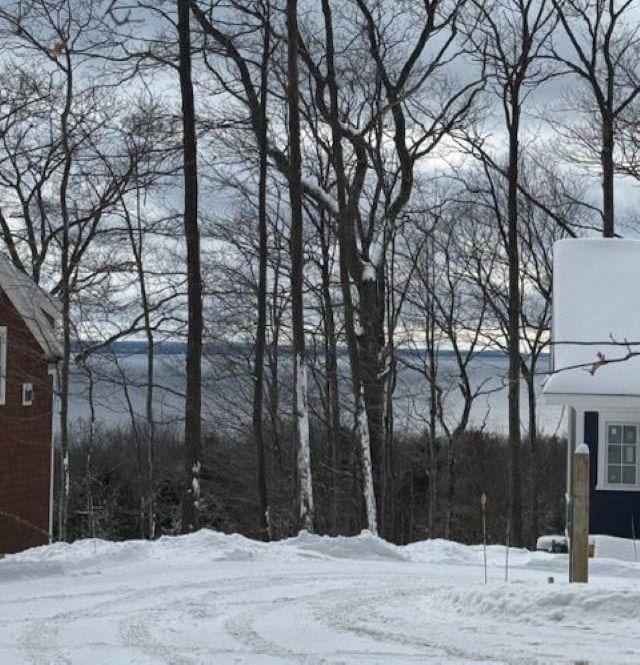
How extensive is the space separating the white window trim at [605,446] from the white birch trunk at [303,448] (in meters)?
5.37

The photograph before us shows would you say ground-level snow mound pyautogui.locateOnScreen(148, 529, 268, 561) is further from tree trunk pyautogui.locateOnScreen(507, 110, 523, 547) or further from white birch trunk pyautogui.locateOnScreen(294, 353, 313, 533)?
tree trunk pyautogui.locateOnScreen(507, 110, 523, 547)

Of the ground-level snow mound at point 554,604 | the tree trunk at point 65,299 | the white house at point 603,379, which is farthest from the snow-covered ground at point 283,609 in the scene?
the tree trunk at point 65,299

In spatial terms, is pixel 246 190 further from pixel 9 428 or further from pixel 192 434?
pixel 192 434

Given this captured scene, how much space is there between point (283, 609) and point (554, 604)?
255 centimetres

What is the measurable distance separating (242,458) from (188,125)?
2679 cm

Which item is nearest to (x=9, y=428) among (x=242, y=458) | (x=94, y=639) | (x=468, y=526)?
(x=94, y=639)

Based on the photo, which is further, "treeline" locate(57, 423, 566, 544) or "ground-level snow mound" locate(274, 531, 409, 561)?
"treeline" locate(57, 423, 566, 544)

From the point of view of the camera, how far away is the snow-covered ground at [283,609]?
361 inches

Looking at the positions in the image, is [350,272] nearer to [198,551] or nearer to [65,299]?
[65,299]

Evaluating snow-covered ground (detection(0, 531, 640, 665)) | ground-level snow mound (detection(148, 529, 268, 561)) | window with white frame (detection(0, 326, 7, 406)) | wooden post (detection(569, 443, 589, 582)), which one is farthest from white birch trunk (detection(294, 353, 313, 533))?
wooden post (detection(569, 443, 589, 582))

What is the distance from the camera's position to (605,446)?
861 inches

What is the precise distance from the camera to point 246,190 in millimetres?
33625

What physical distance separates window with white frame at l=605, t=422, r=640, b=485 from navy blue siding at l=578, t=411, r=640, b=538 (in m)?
0.22

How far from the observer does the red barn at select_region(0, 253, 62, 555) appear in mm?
26281
